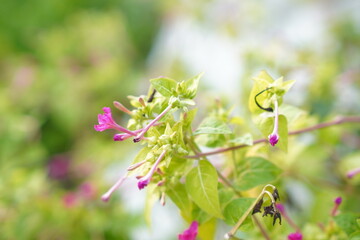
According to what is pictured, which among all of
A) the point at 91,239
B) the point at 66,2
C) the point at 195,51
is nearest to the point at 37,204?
the point at 91,239

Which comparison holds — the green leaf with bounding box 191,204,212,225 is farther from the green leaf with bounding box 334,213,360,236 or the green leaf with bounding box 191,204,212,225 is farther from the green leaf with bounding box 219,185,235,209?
the green leaf with bounding box 334,213,360,236

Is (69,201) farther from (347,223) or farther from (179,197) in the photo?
(347,223)

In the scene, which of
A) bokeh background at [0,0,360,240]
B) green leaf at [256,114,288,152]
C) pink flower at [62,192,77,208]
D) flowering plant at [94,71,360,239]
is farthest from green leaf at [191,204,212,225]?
pink flower at [62,192,77,208]

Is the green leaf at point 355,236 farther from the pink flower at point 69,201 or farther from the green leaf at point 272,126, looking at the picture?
the pink flower at point 69,201

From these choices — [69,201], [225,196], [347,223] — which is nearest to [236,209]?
[225,196]

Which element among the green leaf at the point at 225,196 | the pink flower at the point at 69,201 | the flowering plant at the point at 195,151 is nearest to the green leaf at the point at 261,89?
the flowering plant at the point at 195,151

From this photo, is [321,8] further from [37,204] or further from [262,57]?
[37,204]
